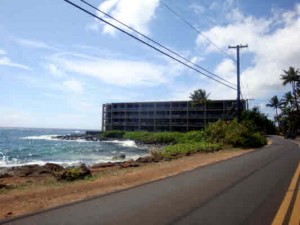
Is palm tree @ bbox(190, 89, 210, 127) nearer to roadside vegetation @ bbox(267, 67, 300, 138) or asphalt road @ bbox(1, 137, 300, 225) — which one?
roadside vegetation @ bbox(267, 67, 300, 138)

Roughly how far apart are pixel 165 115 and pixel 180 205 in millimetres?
104867

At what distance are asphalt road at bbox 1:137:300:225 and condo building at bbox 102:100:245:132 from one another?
86.7 m

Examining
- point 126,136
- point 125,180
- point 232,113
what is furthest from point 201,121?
point 125,180

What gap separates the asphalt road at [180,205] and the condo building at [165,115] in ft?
284

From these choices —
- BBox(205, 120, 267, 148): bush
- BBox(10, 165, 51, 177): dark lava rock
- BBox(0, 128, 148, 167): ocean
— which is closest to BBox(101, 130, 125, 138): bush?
BBox(0, 128, 148, 167): ocean

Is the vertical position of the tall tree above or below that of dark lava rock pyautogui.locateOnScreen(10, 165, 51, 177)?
above

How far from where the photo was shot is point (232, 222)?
7.33 metres

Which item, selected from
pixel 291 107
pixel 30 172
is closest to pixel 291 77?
pixel 291 107

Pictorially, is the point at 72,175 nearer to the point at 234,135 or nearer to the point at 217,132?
the point at 234,135

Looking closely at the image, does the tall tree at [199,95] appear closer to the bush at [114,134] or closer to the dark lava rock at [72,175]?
the bush at [114,134]

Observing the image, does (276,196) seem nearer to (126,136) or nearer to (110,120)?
(126,136)

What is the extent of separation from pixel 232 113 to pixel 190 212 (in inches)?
3711

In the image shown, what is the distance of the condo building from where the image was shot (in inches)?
4158

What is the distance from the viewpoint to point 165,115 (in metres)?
114
